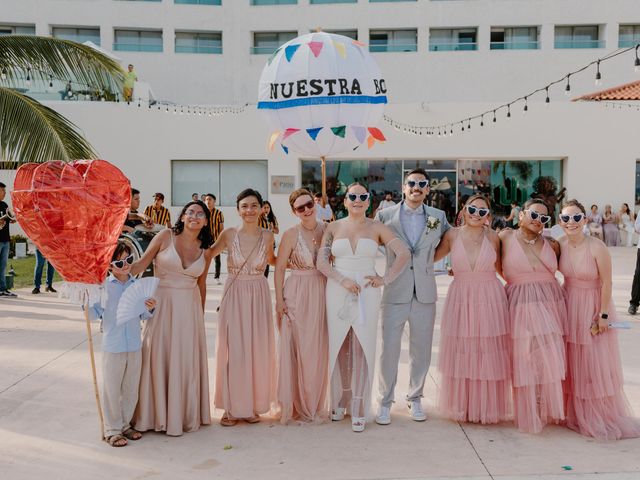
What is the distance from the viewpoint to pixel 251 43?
2723cm

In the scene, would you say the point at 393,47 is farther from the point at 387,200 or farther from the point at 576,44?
the point at 387,200

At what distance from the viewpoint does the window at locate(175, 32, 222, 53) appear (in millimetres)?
27547

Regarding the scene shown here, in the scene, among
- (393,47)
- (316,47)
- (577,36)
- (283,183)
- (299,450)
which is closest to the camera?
(299,450)

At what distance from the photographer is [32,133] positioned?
862cm

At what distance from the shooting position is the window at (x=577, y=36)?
26.6 m

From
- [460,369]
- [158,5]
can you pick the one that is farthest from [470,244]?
[158,5]

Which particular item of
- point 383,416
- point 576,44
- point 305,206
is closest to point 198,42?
point 576,44

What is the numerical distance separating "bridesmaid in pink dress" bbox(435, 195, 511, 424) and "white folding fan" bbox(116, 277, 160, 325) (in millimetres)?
2238

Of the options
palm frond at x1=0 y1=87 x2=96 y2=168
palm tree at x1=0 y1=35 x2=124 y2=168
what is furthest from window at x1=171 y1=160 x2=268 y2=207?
palm frond at x1=0 y1=87 x2=96 y2=168

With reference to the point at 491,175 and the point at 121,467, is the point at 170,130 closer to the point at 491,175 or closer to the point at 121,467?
the point at 491,175

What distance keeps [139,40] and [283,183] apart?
36.6 feet

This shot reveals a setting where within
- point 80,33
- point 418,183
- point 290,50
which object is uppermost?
point 80,33

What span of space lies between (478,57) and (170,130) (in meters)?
13.4

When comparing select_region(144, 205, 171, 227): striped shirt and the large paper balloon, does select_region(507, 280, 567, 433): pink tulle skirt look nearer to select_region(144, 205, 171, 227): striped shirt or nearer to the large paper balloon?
the large paper balloon
